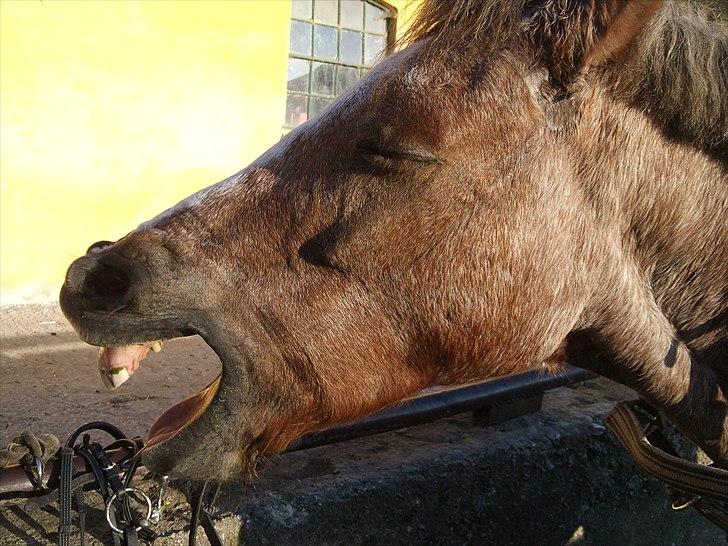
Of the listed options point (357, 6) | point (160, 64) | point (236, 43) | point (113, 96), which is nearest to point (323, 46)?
point (357, 6)

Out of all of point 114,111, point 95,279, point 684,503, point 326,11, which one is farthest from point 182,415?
point 326,11

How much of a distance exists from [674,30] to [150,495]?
166cm

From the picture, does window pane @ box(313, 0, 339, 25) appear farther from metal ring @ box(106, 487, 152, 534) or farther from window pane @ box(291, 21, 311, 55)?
metal ring @ box(106, 487, 152, 534)

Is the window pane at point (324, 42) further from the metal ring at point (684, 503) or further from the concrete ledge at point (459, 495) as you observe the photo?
the metal ring at point (684, 503)

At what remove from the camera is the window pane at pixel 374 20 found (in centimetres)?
788

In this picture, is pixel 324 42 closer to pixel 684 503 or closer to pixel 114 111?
pixel 114 111

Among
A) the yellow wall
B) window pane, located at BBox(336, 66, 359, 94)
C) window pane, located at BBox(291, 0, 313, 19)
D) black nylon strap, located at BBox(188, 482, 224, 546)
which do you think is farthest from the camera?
window pane, located at BBox(336, 66, 359, 94)

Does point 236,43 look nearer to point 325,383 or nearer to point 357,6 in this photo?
point 357,6

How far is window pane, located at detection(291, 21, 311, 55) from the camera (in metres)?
7.48

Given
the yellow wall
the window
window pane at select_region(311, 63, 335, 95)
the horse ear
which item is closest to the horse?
the horse ear

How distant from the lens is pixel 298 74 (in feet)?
25.0

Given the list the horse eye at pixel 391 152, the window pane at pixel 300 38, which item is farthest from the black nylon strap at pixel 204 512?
the window pane at pixel 300 38

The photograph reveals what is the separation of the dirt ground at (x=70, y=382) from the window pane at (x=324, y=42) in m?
4.00

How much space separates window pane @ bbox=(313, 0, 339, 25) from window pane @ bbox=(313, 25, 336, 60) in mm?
83
